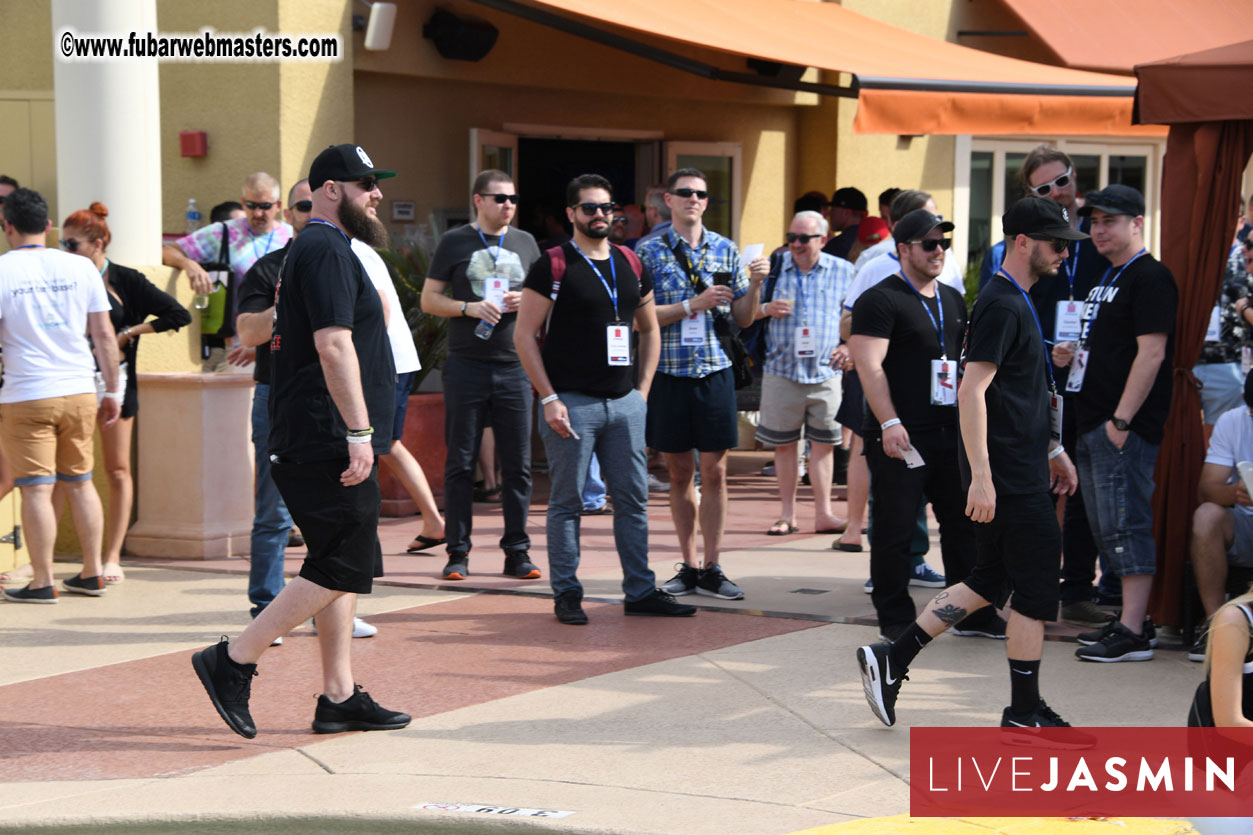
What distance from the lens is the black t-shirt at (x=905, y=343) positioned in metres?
6.48

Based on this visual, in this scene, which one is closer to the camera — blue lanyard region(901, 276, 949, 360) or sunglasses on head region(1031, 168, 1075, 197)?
blue lanyard region(901, 276, 949, 360)

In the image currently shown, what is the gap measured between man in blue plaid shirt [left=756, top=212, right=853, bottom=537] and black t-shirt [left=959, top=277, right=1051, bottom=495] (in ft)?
12.2

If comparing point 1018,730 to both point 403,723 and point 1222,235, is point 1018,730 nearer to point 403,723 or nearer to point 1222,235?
point 403,723

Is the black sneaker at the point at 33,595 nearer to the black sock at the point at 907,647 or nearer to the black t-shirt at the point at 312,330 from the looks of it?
the black t-shirt at the point at 312,330

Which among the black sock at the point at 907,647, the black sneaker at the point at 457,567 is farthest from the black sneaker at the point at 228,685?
the black sneaker at the point at 457,567

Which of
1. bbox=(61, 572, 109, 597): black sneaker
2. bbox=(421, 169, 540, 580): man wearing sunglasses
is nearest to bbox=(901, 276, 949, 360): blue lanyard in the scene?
bbox=(421, 169, 540, 580): man wearing sunglasses

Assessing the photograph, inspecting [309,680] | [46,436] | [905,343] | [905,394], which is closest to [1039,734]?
[905,394]

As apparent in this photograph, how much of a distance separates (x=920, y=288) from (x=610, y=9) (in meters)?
4.99

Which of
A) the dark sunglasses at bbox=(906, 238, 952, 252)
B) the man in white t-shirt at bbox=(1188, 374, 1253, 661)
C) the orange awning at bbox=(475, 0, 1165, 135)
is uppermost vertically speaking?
the orange awning at bbox=(475, 0, 1165, 135)

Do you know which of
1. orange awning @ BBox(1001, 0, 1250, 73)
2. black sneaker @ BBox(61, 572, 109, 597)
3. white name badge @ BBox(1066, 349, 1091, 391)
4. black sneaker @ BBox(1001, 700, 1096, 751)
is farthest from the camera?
orange awning @ BBox(1001, 0, 1250, 73)

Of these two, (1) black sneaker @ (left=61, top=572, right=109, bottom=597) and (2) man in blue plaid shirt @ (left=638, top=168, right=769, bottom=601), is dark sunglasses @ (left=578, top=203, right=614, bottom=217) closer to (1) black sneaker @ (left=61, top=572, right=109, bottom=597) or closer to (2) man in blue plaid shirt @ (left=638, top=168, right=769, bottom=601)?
(2) man in blue plaid shirt @ (left=638, top=168, right=769, bottom=601)

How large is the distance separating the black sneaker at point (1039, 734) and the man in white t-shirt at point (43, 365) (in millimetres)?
4647

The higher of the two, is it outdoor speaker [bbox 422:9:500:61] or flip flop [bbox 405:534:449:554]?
outdoor speaker [bbox 422:9:500:61]

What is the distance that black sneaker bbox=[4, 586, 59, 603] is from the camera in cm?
771
